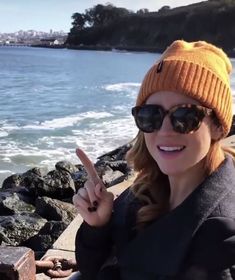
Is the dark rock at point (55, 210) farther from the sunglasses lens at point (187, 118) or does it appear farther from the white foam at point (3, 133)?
the white foam at point (3, 133)

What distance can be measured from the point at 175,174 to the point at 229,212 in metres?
0.26

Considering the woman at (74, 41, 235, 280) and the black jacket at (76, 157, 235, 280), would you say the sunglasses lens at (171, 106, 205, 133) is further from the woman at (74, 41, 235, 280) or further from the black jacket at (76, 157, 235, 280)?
the black jacket at (76, 157, 235, 280)

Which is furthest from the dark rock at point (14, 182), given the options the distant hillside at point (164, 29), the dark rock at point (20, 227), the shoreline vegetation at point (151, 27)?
the distant hillside at point (164, 29)

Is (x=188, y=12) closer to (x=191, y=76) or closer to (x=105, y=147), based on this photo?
(x=105, y=147)

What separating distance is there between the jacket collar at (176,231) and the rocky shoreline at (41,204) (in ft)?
12.0

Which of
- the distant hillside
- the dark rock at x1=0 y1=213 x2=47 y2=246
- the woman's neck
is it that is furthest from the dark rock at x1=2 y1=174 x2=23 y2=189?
the distant hillside

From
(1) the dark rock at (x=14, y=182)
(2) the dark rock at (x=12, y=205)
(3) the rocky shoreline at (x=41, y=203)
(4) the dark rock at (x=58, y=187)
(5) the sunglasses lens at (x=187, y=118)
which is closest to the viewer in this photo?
(5) the sunglasses lens at (x=187, y=118)

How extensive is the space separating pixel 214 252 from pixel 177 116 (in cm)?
41

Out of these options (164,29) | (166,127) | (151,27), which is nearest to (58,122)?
(166,127)

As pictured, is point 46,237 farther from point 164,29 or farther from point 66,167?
point 164,29

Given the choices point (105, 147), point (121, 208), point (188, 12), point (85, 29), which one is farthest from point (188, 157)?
point (85, 29)

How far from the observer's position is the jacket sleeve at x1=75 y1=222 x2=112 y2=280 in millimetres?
2051

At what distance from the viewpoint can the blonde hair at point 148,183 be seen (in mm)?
1977

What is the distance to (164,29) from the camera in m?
117
